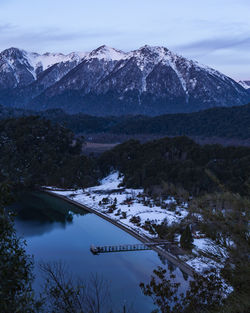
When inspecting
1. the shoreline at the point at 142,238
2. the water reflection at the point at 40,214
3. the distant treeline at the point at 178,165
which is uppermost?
the distant treeline at the point at 178,165

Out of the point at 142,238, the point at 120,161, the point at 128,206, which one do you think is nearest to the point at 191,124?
the point at 120,161

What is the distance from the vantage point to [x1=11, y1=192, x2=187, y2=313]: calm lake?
3278cm

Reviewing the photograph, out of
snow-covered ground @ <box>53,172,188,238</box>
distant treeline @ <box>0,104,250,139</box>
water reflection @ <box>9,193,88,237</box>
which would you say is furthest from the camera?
distant treeline @ <box>0,104,250,139</box>

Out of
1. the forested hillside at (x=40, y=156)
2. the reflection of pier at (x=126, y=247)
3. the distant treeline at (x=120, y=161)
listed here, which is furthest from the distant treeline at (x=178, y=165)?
the reflection of pier at (x=126, y=247)

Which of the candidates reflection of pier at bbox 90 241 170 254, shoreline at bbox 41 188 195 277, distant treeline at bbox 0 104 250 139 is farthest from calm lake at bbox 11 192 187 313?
distant treeline at bbox 0 104 250 139

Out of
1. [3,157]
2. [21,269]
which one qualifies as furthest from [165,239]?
[3,157]

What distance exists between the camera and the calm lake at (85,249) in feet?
108

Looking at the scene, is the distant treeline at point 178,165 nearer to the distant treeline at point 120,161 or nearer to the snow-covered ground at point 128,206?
the distant treeline at point 120,161

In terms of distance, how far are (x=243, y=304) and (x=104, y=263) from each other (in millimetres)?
32745

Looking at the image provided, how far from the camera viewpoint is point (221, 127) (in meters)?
168

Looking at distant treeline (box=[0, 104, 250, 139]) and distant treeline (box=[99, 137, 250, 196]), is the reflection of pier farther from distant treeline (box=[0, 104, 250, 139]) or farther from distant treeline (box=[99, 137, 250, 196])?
distant treeline (box=[0, 104, 250, 139])

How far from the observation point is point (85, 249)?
45.6 m

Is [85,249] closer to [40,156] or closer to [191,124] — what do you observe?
[40,156]

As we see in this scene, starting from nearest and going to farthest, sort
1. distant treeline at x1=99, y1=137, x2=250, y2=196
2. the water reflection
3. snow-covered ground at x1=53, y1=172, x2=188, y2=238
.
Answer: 1. the water reflection
2. snow-covered ground at x1=53, y1=172, x2=188, y2=238
3. distant treeline at x1=99, y1=137, x2=250, y2=196
